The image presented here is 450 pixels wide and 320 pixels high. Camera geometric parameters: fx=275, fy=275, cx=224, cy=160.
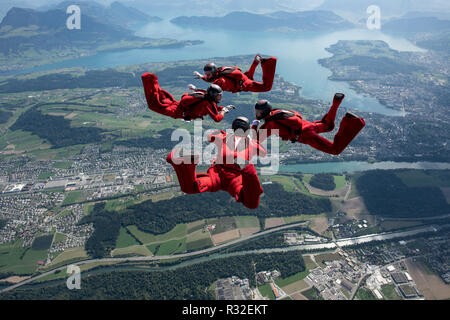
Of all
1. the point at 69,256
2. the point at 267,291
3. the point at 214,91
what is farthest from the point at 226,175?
the point at 69,256

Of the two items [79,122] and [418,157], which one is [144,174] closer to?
[79,122]

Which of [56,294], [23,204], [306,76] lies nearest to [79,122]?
[23,204]

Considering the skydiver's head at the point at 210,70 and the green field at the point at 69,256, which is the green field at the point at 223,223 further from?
the skydiver's head at the point at 210,70

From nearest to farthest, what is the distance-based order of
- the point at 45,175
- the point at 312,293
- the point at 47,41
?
the point at 312,293 < the point at 45,175 < the point at 47,41

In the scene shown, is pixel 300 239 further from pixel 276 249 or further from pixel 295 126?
pixel 295 126

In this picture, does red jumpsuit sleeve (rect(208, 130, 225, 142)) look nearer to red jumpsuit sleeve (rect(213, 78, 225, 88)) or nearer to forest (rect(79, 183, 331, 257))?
red jumpsuit sleeve (rect(213, 78, 225, 88))

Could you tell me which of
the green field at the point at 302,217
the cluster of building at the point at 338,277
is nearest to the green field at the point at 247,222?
the green field at the point at 302,217
